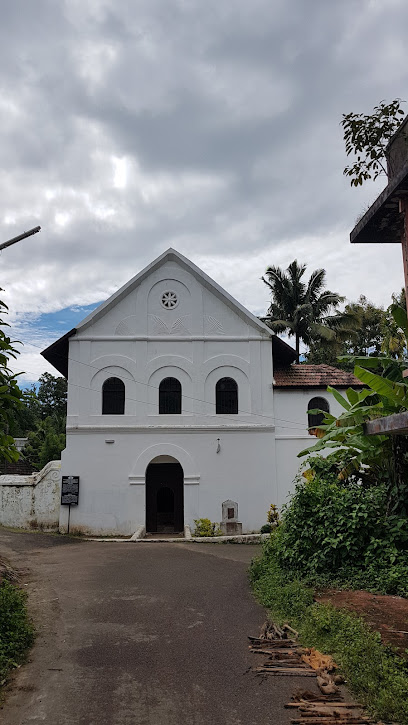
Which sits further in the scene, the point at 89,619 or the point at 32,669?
the point at 89,619

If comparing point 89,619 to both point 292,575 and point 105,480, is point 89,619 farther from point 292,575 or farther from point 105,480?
point 105,480

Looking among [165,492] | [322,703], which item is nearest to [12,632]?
[322,703]

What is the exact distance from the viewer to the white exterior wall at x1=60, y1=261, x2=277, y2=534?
61.5ft

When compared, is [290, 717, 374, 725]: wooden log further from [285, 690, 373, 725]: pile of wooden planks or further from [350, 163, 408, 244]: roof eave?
[350, 163, 408, 244]: roof eave

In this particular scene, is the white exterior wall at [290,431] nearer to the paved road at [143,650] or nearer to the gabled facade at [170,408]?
the gabled facade at [170,408]

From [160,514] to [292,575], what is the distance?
10.8m

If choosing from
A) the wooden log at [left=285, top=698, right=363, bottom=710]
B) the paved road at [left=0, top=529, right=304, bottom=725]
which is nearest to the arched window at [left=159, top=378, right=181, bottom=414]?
the paved road at [left=0, top=529, right=304, bottom=725]

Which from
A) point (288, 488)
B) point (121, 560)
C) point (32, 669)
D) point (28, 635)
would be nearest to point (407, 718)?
point (32, 669)

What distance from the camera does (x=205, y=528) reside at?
58.1ft

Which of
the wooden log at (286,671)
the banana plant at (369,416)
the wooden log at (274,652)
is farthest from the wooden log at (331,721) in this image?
the banana plant at (369,416)

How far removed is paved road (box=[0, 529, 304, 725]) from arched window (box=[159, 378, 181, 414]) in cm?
730

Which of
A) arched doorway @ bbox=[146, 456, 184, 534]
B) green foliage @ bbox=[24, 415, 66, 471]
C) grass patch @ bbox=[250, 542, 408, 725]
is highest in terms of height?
green foliage @ bbox=[24, 415, 66, 471]

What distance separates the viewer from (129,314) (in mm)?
19938

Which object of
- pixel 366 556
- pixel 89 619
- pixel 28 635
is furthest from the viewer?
pixel 366 556
